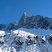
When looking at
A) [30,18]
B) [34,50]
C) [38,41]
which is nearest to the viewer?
[34,50]

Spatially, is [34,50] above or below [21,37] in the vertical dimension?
below

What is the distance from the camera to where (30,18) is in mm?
15242

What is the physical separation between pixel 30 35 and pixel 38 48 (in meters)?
1.15

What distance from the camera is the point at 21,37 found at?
28.4ft

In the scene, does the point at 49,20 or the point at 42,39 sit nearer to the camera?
the point at 42,39

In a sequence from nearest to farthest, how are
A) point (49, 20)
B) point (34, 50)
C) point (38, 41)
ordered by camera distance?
point (34, 50) → point (38, 41) → point (49, 20)

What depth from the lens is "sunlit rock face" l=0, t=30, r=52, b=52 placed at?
7945 millimetres

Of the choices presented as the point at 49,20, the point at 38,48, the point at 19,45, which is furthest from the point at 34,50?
the point at 49,20

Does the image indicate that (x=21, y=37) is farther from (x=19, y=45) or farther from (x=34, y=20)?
(x=34, y=20)

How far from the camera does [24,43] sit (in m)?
8.24

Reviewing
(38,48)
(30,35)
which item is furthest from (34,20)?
(38,48)

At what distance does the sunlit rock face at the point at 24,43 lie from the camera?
26.1ft

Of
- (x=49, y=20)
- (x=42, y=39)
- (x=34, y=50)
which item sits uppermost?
(x=49, y=20)

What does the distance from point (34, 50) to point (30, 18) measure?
7.53m
